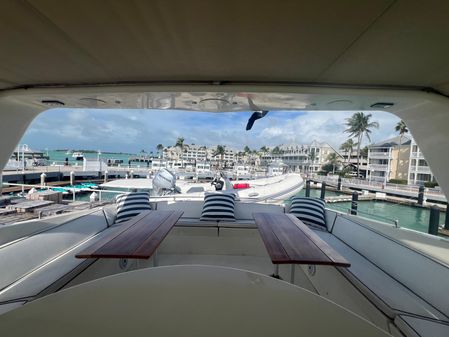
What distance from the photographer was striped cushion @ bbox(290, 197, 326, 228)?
320 cm

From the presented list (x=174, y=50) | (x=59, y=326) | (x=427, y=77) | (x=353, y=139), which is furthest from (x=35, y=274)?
(x=353, y=139)

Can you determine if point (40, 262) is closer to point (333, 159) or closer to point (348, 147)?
point (333, 159)

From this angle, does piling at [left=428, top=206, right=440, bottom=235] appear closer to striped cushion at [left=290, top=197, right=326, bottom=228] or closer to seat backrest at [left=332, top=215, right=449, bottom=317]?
striped cushion at [left=290, top=197, right=326, bottom=228]

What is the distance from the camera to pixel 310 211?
3.28 metres

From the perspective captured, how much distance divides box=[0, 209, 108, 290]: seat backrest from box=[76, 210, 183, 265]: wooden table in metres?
0.53

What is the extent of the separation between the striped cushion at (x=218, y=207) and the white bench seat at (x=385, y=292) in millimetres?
1678

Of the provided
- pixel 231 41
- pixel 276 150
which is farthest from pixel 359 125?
pixel 231 41

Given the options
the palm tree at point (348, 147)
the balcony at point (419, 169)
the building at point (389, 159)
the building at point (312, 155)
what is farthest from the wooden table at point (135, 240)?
the palm tree at point (348, 147)

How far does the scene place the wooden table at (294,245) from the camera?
1.54 metres

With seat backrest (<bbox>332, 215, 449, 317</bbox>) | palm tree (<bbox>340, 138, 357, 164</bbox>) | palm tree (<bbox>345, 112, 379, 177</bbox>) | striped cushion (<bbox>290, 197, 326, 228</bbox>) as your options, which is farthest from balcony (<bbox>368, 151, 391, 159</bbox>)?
seat backrest (<bbox>332, 215, 449, 317</bbox>)

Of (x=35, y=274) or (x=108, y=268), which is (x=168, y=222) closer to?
(x=108, y=268)

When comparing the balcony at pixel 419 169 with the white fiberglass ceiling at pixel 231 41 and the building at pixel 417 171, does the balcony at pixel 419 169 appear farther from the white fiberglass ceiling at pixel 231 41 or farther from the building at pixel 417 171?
the white fiberglass ceiling at pixel 231 41

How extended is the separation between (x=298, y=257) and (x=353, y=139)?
3560 centimetres

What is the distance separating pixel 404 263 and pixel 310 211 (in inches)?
56.5
